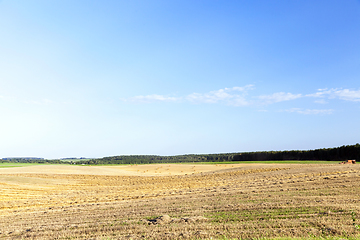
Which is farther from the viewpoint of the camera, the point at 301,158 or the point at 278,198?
the point at 301,158

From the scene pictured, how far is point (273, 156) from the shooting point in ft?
262

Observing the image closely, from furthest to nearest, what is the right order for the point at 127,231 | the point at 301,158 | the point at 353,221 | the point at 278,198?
1. the point at 301,158
2. the point at 278,198
3. the point at 127,231
4. the point at 353,221

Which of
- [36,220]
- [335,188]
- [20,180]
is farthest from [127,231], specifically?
[20,180]

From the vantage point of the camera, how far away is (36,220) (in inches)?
464

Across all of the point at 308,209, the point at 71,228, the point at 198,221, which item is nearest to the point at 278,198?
the point at 308,209

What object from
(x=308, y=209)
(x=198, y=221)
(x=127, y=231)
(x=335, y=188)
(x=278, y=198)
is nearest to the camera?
(x=127, y=231)

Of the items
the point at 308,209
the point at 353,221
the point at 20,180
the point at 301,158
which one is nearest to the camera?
the point at 353,221

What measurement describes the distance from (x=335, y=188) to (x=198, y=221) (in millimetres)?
10919

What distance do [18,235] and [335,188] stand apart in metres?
17.3

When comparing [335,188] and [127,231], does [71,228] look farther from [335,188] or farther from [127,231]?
[335,188]

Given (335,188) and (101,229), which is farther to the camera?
(335,188)

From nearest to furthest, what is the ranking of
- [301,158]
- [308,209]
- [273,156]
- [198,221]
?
[198,221]
[308,209]
[301,158]
[273,156]

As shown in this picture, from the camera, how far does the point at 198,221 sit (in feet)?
31.8

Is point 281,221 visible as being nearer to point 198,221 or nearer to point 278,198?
point 198,221
